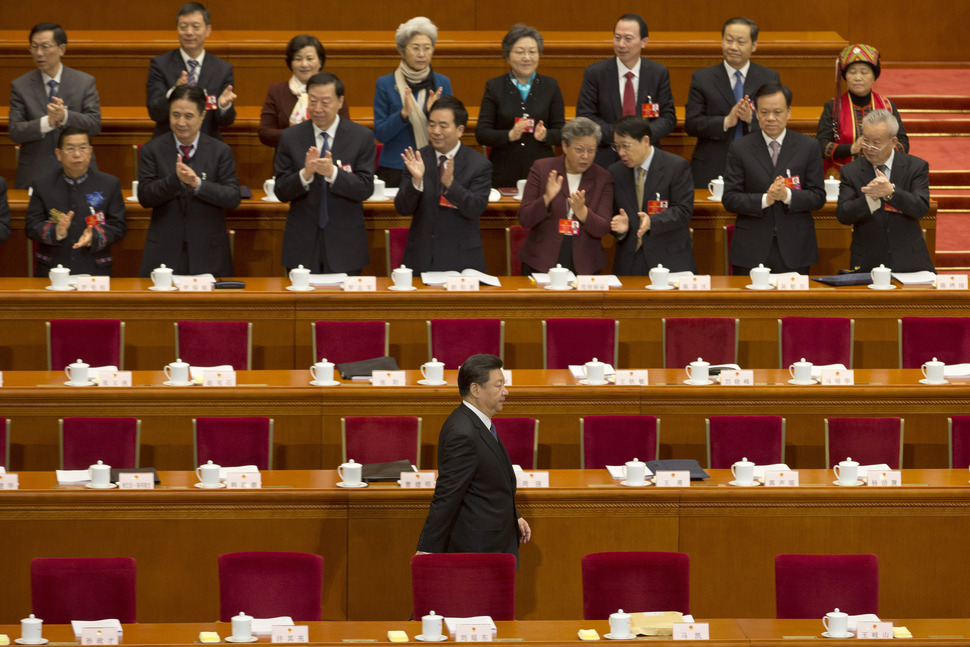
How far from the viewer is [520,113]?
6.64 m

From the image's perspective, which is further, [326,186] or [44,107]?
[44,107]

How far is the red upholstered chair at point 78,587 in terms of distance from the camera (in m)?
3.81

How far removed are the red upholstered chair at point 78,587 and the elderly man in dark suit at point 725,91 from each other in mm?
3785

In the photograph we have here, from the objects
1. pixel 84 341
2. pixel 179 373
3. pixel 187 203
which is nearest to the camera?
pixel 179 373

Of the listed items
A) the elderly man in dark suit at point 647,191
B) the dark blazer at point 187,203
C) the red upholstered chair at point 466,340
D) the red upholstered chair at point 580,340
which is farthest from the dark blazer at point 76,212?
the elderly man in dark suit at point 647,191

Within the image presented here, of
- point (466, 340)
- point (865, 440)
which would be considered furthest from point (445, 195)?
point (865, 440)

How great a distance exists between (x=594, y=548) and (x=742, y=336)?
5.33 feet

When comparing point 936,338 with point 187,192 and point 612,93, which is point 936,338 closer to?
point 612,93

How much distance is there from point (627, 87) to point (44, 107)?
2.62 meters

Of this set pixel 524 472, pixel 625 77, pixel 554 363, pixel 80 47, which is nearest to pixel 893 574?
pixel 524 472

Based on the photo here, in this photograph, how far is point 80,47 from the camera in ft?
25.6

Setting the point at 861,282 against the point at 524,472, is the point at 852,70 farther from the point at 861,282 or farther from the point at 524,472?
the point at 524,472

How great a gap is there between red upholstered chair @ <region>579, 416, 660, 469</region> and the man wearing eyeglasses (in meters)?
1.65

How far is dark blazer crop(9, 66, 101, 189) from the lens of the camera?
21.4 feet
